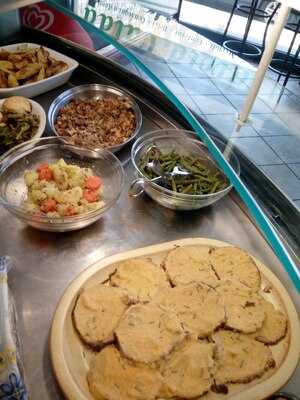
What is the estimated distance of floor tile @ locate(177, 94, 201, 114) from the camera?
4.35 feet

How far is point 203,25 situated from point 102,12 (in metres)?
6.68

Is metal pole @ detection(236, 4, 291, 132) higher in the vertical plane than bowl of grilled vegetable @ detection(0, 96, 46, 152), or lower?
higher

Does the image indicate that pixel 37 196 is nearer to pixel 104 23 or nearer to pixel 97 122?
pixel 97 122

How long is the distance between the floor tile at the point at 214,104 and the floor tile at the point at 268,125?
92mm

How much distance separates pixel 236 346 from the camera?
38.0 inches

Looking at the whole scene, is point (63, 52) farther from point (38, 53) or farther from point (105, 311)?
point (105, 311)

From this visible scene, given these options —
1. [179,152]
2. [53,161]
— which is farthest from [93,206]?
[179,152]

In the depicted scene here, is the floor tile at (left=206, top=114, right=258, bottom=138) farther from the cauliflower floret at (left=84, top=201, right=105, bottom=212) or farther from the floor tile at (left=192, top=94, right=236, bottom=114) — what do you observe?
the cauliflower floret at (left=84, top=201, right=105, bottom=212)

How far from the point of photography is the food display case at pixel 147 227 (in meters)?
0.96

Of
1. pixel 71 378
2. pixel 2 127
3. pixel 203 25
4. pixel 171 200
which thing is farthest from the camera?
pixel 203 25

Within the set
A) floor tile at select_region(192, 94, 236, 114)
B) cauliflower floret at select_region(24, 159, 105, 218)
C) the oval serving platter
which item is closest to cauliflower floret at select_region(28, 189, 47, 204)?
cauliflower floret at select_region(24, 159, 105, 218)

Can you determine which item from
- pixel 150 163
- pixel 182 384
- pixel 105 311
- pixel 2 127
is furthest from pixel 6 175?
pixel 182 384

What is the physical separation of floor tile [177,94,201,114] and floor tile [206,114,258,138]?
0.25ft

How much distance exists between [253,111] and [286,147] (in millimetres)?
201
